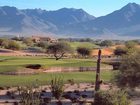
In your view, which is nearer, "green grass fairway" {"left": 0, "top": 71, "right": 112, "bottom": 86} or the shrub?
the shrub

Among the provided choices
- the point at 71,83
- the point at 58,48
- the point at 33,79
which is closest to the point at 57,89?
the point at 71,83

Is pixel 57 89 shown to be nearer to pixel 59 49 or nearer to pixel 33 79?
pixel 33 79

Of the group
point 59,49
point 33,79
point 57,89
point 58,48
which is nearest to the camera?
point 57,89

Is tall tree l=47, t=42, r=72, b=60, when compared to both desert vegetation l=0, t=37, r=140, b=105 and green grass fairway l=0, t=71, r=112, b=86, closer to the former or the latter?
desert vegetation l=0, t=37, r=140, b=105

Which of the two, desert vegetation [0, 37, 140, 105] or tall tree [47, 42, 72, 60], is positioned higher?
tall tree [47, 42, 72, 60]

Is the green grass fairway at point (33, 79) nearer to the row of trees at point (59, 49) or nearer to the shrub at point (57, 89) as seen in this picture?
the shrub at point (57, 89)

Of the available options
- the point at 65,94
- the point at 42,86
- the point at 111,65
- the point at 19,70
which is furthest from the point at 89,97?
the point at 111,65

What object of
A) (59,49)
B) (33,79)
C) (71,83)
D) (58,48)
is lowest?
(71,83)

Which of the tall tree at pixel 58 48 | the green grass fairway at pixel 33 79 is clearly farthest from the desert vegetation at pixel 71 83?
the tall tree at pixel 58 48

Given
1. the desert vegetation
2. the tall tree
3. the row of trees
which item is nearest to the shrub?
the desert vegetation

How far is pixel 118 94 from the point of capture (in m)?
26.0

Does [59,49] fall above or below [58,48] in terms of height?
below

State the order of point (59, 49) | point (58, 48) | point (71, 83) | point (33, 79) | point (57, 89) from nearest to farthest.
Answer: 1. point (57, 89)
2. point (71, 83)
3. point (33, 79)
4. point (58, 48)
5. point (59, 49)

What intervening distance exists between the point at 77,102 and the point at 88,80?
1818cm
